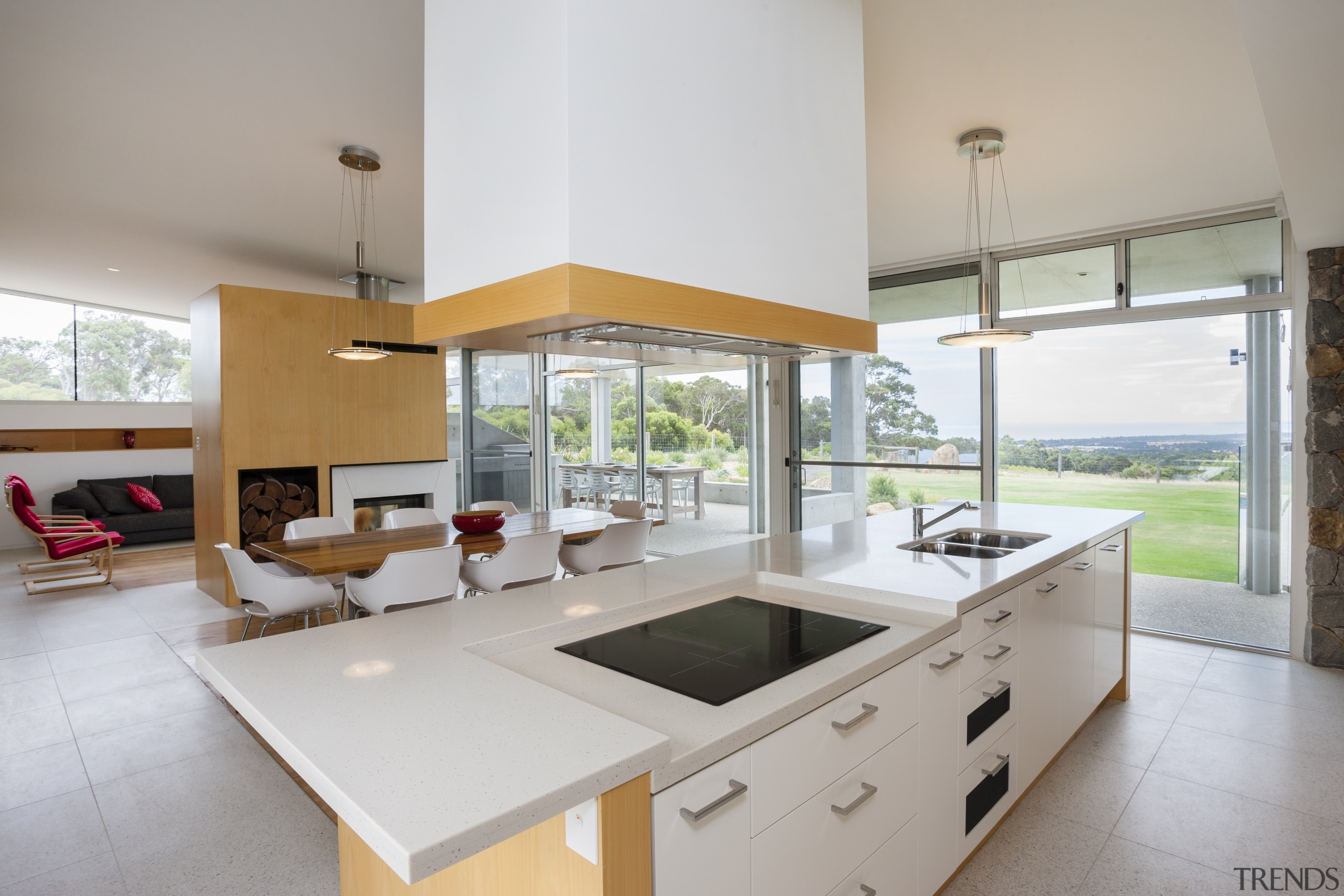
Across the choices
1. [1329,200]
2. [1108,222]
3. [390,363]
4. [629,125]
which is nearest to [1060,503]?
[1108,222]

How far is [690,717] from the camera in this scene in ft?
3.95

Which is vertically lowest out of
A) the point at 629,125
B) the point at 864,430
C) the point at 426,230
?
the point at 864,430

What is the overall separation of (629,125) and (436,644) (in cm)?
126

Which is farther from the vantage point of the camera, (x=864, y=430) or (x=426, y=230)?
(x=864, y=430)

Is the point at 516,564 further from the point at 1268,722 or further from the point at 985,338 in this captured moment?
the point at 1268,722

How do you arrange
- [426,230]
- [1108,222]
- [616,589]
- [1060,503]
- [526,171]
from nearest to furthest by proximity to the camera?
[526,171] → [426,230] → [616,589] → [1108,222] → [1060,503]

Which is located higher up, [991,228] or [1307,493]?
[991,228]

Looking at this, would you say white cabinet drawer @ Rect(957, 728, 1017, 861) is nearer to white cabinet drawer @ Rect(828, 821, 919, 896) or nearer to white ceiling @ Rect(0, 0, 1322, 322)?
white cabinet drawer @ Rect(828, 821, 919, 896)

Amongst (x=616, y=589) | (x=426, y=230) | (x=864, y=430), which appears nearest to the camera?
(x=426, y=230)

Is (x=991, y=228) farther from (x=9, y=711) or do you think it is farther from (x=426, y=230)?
(x=9, y=711)

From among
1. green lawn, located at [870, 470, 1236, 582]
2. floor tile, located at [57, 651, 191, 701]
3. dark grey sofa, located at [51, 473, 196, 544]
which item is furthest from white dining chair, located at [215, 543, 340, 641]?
dark grey sofa, located at [51, 473, 196, 544]

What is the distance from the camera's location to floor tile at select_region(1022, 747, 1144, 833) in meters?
2.37

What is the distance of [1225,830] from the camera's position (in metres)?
2.28

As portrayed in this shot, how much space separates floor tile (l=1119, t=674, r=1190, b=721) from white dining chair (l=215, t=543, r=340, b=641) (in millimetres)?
3915
